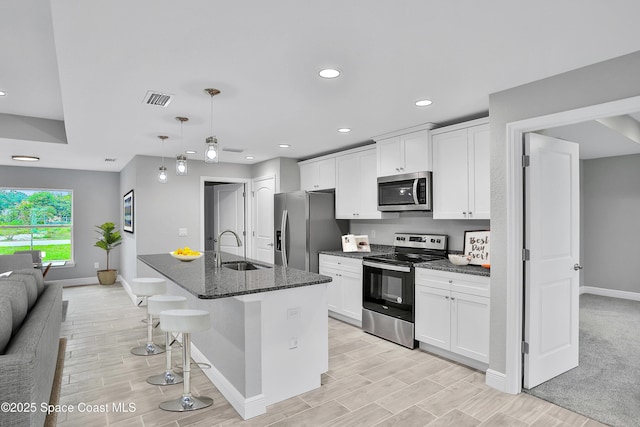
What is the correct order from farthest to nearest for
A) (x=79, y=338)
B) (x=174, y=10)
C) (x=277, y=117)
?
(x=79, y=338), (x=277, y=117), (x=174, y=10)

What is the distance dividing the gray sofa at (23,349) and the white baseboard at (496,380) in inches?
117

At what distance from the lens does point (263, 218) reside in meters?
6.33

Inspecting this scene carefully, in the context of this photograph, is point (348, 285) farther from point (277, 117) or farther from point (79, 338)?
point (79, 338)

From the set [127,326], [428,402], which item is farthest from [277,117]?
[127,326]

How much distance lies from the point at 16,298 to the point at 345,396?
7.60 ft

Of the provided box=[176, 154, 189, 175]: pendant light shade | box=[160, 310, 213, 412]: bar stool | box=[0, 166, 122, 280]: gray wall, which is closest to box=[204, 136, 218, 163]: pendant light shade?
box=[176, 154, 189, 175]: pendant light shade

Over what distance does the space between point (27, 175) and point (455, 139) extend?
307 inches

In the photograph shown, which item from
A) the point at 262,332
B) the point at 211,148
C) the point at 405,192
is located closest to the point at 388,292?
the point at 405,192

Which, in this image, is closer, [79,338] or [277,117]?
[277,117]

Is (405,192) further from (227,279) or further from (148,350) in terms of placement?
(148,350)

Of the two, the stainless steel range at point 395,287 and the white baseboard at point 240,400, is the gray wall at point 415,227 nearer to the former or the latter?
the stainless steel range at point 395,287

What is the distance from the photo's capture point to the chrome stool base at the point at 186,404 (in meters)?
2.61

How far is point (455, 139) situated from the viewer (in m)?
3.72

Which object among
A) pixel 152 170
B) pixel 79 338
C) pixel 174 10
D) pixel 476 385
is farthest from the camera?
pixel 152 170
